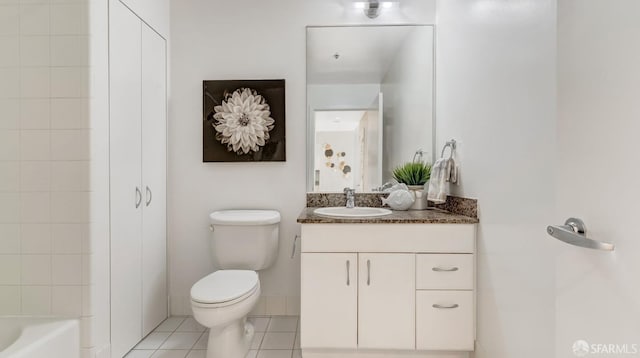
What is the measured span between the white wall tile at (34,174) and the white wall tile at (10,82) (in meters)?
0.34

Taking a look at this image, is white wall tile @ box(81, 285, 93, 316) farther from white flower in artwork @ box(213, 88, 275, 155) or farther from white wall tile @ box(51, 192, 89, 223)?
white flower in artwork @ box(213, 88, 275, 155)

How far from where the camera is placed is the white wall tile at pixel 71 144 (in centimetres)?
154

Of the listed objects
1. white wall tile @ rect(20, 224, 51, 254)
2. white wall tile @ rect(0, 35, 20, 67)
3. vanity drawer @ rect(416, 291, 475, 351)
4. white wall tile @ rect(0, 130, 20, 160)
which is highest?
white wall tile @ rect(0, 35, 20, 67)

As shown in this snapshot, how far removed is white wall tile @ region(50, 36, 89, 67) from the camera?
5.01 ft

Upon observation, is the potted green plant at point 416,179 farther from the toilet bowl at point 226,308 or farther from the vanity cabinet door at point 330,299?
the toilet bowl at point 226,308

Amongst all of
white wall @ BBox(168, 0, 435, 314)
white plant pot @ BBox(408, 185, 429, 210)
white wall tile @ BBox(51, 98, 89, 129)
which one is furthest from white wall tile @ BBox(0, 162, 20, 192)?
white plant pot @ BBox(408, 185, 429, 210)

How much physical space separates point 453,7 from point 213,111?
5.61ft

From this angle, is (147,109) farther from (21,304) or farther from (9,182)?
(21,304)

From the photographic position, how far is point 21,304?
155 cm

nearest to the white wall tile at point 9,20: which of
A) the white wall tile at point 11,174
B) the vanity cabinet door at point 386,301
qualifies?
the white wall tile at point 11,174

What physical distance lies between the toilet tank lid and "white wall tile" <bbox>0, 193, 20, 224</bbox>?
0.94 m

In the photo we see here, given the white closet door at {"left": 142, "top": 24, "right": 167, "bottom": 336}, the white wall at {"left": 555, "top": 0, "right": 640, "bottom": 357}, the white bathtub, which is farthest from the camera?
the white closet door at {"left": 142, "top": 24, "right": 167, "bottom": 336}

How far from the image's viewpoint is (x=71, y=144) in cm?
154

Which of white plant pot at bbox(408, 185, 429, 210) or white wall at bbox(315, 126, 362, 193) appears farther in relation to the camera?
white wall at bbox(315, 126, 362, 193)
